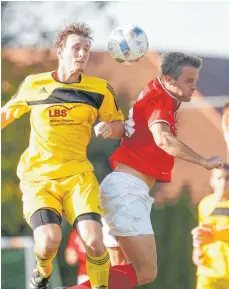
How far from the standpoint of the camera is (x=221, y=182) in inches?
279

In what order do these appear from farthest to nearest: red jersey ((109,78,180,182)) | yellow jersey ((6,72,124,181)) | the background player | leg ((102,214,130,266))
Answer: the background player
leg ((102,214,130,266))
red jersey ((109,78,180,182))
yellow jersey ((6,72,124,181))

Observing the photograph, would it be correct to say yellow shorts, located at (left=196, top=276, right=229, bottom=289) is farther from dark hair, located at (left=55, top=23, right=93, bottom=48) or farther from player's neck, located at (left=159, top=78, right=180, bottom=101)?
dark hair, located at (left=55, top=23, right=93, bottom=48)

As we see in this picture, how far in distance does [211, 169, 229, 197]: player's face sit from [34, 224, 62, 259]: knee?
6.51ft

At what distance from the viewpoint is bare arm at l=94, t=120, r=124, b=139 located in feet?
17.7

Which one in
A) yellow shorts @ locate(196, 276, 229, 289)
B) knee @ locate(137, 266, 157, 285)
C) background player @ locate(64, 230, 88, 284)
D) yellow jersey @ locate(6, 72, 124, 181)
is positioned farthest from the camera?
background player @ locate(64, 230, 88, 284)

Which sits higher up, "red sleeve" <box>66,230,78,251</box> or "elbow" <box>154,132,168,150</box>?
"elbow" <box>154,132,168,150</box>

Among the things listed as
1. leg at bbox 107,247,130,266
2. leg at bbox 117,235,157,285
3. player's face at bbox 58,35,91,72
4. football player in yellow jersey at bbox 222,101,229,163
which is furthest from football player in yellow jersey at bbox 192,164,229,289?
player's face at bbox 58,35,91,72

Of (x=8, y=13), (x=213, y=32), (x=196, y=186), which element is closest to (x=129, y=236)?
(x=196, y=186)

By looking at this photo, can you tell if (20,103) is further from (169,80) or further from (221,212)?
(221,212)

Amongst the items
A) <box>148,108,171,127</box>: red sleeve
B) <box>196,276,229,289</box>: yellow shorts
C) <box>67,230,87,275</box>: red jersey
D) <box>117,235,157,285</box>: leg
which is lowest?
<box>196,276,229,289</box>: yellow shorts

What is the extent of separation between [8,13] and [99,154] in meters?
1.49

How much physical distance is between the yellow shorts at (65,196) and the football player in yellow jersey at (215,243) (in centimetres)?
160

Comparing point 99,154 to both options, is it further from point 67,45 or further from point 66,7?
point 67,45

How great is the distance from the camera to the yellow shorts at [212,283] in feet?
22.2
